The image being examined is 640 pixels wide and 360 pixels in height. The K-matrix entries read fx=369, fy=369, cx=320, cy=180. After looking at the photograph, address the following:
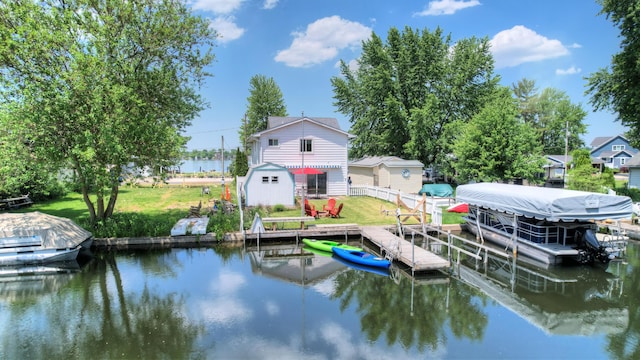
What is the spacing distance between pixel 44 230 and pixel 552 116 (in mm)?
62151

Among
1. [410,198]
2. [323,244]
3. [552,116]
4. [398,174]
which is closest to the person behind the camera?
[323,244]

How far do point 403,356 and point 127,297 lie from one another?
28.1 ft

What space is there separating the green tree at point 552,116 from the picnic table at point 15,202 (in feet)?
186

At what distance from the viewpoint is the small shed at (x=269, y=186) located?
78.5 ft

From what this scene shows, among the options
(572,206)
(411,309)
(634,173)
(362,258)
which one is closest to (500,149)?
(572,206)

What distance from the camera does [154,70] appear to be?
61.0ft

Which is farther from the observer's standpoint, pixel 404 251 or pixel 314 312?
pixel 404 251

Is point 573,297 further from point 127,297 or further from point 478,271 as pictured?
point 127,297

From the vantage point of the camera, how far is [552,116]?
55188mm

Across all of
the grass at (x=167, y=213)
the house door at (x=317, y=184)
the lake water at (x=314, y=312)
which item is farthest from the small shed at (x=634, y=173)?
the house door at (x=317, y=184)

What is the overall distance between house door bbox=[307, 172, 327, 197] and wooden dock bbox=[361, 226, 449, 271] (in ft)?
38.2

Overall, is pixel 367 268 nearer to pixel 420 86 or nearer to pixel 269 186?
pixel 269 186

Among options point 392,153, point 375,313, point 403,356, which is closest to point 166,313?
point 375,313

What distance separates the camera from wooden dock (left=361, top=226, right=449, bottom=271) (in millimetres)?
13047
